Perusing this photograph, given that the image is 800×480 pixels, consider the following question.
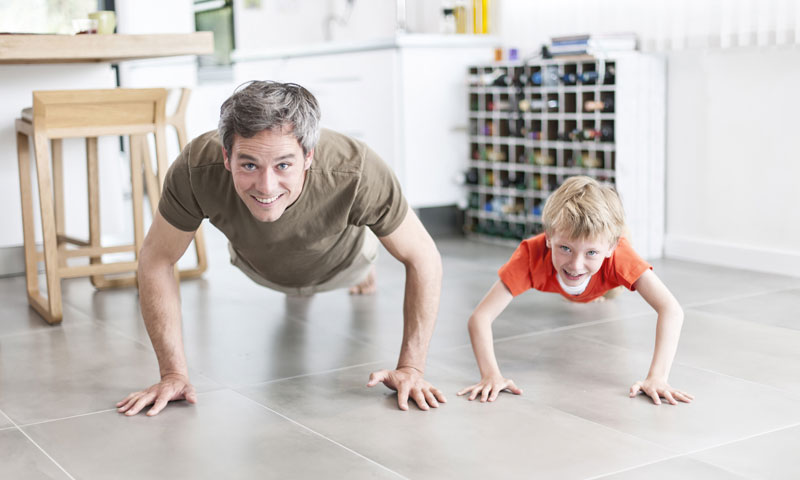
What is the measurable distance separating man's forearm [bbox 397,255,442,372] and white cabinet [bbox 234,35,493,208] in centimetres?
229

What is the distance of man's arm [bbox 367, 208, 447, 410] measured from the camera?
212cm

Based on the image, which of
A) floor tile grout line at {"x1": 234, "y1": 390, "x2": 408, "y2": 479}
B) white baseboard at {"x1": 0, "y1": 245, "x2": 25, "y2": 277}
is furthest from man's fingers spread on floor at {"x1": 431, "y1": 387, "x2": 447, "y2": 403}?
white baseboard at {"x1": 0, "y1": 245, "x2": 25, "y2": 277}

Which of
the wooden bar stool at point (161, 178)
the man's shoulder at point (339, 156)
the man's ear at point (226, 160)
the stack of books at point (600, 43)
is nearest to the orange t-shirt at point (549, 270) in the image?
the man's shoulder at point (339, 156)

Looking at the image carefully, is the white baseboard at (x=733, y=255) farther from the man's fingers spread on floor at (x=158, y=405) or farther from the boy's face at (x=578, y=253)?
the man's fingers spread on floor at (x=158, y=405)

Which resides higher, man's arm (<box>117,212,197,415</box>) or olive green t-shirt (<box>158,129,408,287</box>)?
olive green t-shirt (<box>158,129,408,287</box>)

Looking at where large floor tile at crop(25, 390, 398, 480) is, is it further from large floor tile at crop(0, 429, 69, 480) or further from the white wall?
the white wall

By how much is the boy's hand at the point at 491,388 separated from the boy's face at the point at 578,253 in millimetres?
299

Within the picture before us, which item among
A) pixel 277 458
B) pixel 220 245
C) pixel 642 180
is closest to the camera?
pixel 277 458

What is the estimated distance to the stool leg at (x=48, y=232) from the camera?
2924mm

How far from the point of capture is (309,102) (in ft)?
6.20

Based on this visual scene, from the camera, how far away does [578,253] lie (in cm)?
217

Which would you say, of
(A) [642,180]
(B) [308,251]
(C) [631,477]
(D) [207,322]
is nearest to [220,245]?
(D) [207,322]

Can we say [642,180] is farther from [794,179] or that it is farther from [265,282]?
[265,282]

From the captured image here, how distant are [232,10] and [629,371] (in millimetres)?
4303
